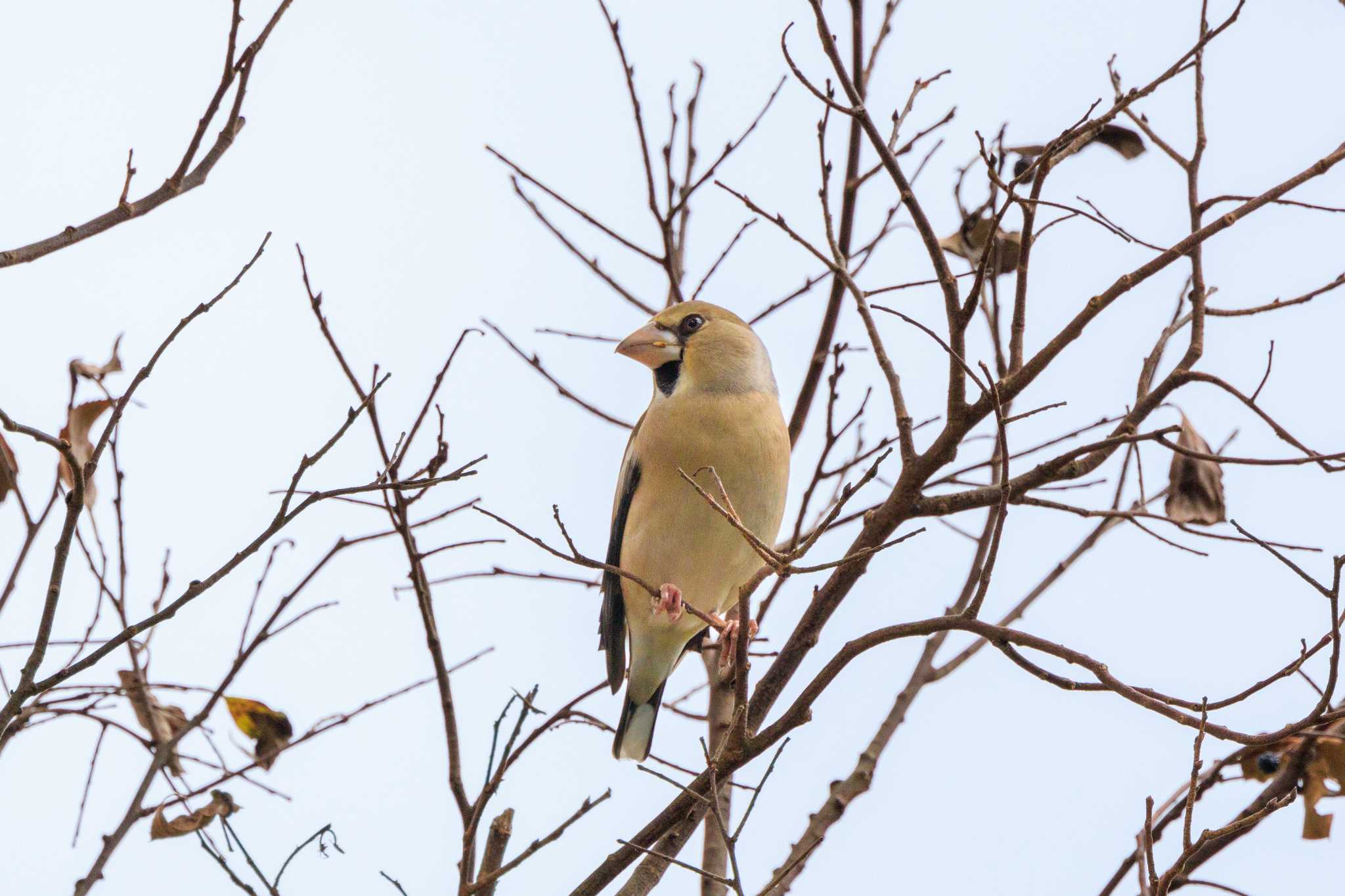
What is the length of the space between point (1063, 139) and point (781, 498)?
2341mm

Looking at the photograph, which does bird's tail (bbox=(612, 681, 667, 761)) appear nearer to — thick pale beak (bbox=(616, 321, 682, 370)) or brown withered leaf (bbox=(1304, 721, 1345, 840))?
thick pale beak (bbox=(616, 321, 682, 370))

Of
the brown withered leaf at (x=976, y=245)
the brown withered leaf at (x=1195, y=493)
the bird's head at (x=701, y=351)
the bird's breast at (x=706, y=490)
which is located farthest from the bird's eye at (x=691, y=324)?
the brown withered leaf at (x=1195, y=493)

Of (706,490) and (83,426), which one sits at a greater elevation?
(706,490)

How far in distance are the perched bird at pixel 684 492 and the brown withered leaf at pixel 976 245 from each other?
3.44ft

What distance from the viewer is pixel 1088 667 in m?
2.92

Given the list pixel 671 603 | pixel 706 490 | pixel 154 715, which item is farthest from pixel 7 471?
pixel 706 490

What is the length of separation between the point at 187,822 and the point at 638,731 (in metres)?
2.18

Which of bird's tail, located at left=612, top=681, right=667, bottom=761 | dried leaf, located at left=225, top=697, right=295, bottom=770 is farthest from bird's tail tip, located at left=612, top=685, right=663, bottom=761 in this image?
dried leaf, located at left=225, top=697, right=295, bottom=770

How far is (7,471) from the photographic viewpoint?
336 centimetres

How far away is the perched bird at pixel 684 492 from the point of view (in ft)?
16.8

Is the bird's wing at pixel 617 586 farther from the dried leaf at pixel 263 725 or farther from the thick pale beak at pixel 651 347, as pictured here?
the dried leaf at pixel 263 725

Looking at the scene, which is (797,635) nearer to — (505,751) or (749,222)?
(505,751)

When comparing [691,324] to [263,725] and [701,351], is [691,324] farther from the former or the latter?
[263,725]

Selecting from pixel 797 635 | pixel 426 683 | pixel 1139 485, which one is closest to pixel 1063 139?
pixel 1139 485
